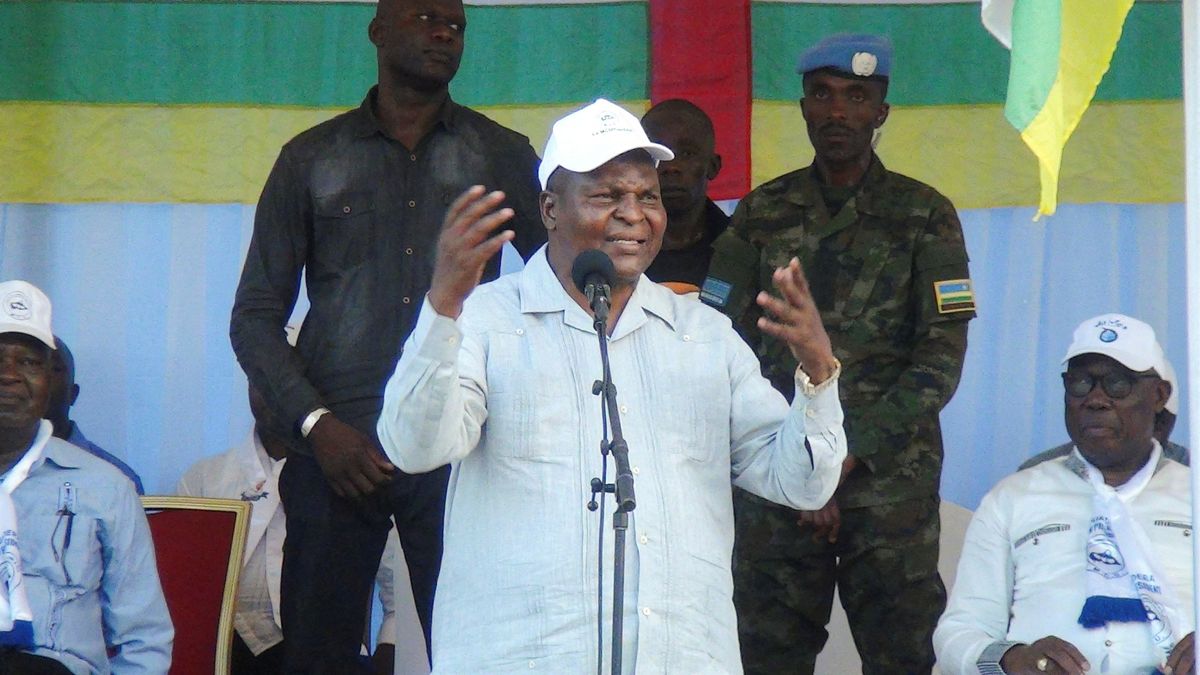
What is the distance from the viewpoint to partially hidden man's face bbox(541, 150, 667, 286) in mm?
3637

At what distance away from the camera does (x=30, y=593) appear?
481cm

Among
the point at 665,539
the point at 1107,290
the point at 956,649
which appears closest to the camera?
the point at 665,539

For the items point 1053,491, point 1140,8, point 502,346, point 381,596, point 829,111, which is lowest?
point 381,596

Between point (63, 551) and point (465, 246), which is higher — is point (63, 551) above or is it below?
below

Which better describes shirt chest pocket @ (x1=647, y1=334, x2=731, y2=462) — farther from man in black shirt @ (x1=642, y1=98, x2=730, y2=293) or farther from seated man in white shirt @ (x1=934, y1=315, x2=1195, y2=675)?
man in black shirt @ (x1=642, y1=98, x2=730, y2=293)

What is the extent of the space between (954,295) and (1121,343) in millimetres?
467

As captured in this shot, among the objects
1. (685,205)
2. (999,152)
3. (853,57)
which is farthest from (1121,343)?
(999,152)

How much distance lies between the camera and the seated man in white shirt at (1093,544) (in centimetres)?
441

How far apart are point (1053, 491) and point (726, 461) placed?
4.59 feet

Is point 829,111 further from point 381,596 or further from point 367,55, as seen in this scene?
point 381,596

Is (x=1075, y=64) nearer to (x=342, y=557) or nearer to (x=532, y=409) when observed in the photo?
(x=532, y=409)

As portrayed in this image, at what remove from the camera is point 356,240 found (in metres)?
4.83

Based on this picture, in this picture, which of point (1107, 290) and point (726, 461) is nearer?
point (726, 461)

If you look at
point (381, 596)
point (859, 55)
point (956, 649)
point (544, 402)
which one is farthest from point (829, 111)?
point (381, 596)
